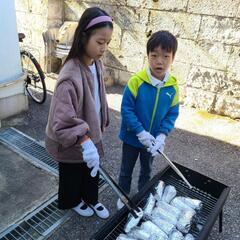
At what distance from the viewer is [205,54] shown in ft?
15.4

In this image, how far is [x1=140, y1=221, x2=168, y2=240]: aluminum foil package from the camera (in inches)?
75.5

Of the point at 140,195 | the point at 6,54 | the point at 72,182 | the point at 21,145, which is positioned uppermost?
the point at 6,54

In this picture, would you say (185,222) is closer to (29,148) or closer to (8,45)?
(29,148)

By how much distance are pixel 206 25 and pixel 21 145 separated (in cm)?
332

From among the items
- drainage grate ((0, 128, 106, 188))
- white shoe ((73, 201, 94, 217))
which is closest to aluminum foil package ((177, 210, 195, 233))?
white shoe ((73, 201, 94, 217))

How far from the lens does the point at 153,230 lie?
1.95 meters

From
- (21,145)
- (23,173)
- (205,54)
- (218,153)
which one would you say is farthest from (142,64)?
(23,173)

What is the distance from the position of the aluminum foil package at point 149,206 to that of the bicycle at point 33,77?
3.12 metres

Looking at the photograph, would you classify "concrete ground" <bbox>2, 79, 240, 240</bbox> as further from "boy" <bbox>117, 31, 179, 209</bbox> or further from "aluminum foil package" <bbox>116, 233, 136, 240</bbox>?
"boy" <bbox>117, 31, 179, 209</bbox>

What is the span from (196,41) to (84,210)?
3.34 metres

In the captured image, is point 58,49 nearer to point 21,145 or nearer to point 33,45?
point 33,45

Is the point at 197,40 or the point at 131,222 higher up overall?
the point at 197,40

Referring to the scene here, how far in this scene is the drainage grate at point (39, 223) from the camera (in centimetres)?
249

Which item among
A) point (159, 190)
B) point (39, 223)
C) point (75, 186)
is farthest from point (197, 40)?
point (39, 223)
